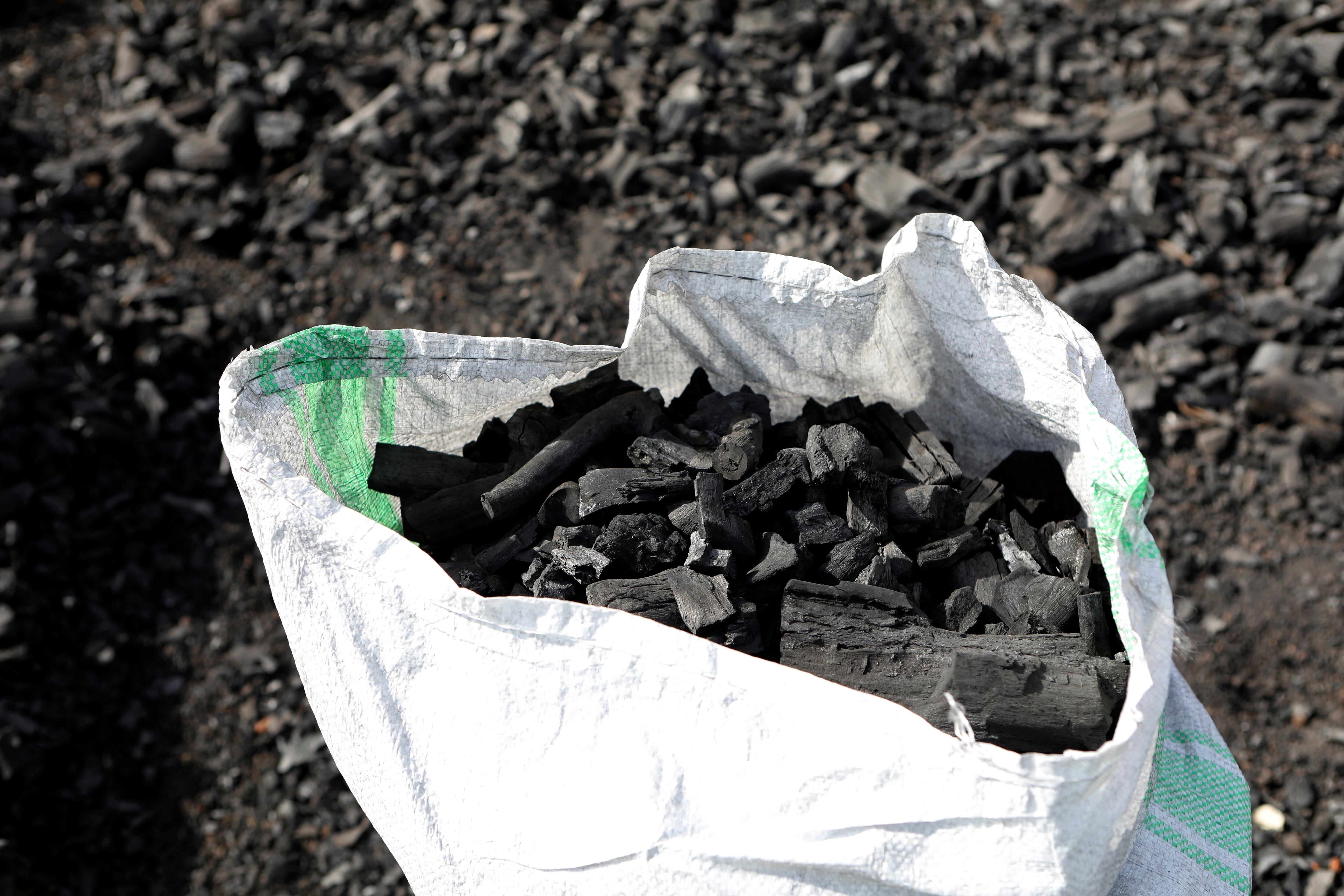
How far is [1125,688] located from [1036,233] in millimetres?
2249

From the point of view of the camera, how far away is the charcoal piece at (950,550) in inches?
61.8

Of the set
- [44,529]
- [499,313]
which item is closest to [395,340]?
[499,313]

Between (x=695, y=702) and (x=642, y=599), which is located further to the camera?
(x=642, y=599)

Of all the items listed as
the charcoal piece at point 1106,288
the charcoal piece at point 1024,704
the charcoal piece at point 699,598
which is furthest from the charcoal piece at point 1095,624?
the charcoal piece at point 1106,288

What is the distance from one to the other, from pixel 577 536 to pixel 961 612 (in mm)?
669

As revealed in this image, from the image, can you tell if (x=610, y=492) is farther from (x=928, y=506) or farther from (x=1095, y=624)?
(x=1095, y=624)

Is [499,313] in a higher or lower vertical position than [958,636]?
lower

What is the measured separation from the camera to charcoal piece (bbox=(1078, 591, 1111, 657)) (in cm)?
140

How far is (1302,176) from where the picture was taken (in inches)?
125

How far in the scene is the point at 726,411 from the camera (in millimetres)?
1806

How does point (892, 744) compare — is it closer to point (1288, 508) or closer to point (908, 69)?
point (1288, 508)

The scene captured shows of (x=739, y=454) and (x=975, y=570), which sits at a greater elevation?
Answer: (x=739, y=454)

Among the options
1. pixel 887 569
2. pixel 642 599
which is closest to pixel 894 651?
pixel 887 569

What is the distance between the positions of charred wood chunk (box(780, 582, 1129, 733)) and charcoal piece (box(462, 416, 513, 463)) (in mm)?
724
